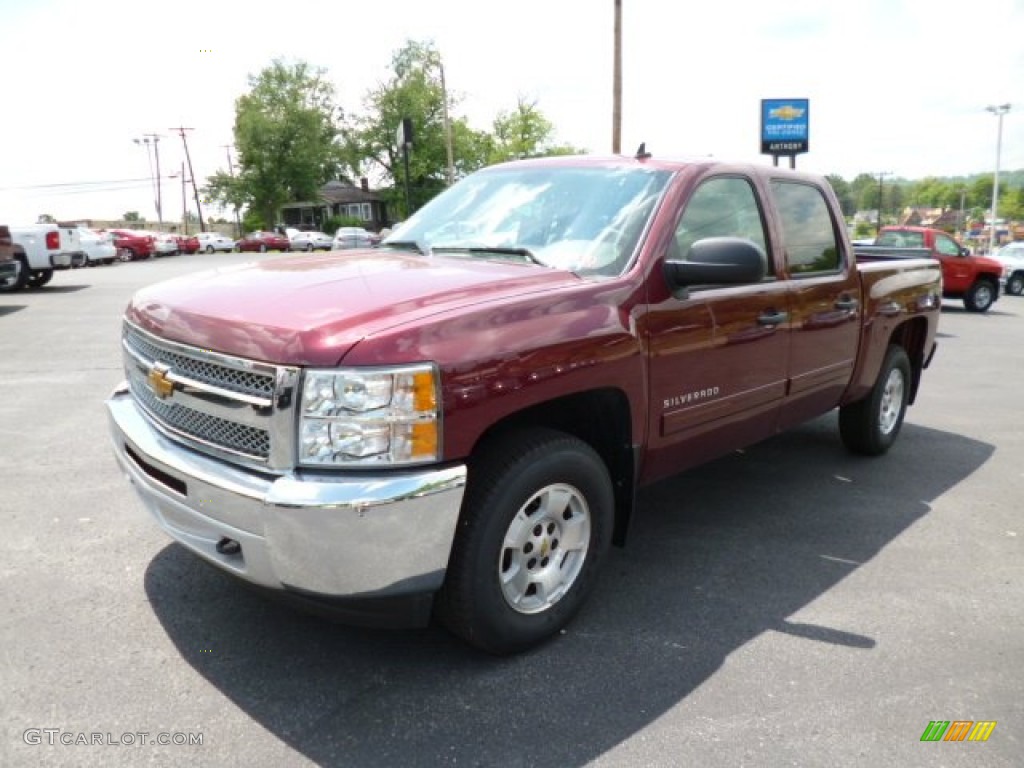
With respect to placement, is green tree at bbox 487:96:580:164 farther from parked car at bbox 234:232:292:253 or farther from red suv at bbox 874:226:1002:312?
red suv at bbox 874:226:1002:312

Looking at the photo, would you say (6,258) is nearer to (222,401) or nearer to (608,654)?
(222,401)

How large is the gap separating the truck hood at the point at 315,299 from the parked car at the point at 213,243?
49.5m

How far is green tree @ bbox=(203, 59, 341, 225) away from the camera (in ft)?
219

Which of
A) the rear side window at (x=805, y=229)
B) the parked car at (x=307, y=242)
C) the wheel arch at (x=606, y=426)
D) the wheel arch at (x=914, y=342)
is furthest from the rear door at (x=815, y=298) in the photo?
the parked car at (x=307, y=242)

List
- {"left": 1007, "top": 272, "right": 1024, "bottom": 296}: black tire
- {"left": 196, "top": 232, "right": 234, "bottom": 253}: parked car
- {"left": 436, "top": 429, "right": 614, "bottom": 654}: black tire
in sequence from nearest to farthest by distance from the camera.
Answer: {"left": 436, "top": 429, "right": 614, "bottom": 654}: black tire → {"left": 1007, "top": 272, "right": 1024, "bottom": 296}: black tire → {"left": 196, "top": 232, "right": 234, "bottom": 253}: parked car

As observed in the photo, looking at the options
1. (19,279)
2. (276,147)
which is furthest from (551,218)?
(276,147)

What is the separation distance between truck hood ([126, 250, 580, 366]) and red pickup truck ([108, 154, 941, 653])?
0.04 ft

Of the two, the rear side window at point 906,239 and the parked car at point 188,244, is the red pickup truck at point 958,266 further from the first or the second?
the parked car at point 188,244

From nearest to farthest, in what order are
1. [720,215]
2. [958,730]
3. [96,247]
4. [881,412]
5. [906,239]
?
1. [958,730]
2. [720,215]
3. [881,412]
4. [906,239]
5. [96,247]

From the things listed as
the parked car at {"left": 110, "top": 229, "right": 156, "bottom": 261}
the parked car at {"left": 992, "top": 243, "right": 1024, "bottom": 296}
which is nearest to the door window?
the parked car at {"left": 992, "top": 243, "right": 1024, "bottom": 296}

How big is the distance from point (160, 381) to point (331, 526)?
1.04 meters

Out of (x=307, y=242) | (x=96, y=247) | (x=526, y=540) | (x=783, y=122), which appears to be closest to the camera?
(x=526, y=540)

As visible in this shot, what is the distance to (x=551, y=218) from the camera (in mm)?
3721

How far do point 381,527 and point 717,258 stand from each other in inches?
68.9
